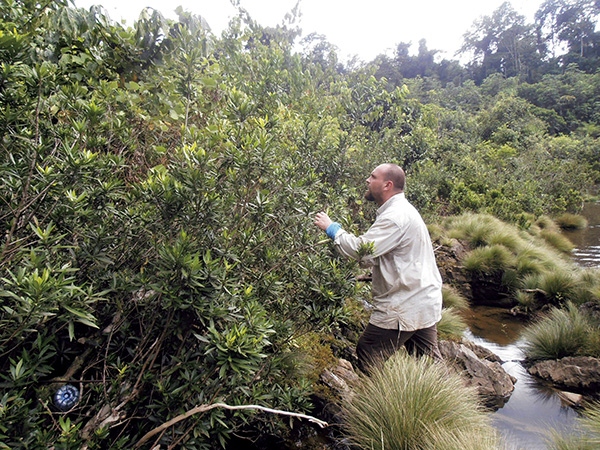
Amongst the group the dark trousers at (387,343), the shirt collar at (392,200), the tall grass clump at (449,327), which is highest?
the shirt collar at (392,200)

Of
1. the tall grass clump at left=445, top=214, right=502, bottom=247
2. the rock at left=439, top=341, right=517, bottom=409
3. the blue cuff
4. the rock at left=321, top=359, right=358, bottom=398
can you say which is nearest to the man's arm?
the blue cuff

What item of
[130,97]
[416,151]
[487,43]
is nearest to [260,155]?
[130,97]

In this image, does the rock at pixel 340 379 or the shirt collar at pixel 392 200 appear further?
the rock at pixel 340 379

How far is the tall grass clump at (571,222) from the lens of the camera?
1670cm

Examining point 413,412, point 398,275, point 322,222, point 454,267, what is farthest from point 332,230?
point 454,267

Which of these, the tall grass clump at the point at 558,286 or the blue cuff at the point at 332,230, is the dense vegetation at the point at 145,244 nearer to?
the blue cuff at the point at 332,230

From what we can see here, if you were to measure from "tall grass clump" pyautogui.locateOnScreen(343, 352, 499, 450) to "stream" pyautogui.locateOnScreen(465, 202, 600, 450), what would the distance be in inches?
15.4

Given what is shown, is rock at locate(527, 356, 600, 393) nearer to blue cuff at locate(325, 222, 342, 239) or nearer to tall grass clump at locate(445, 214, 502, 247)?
blue cuff at locate(325, 222, 342, 239)

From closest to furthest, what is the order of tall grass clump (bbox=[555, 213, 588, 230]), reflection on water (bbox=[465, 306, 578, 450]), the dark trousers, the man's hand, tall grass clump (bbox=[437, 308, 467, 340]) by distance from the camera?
the man's hand < the dark trousers < reflection on water (bbox=[465, 306, 578, 450]) < tall grass clump (bbox=[437, 308, 467, 340]) < tall grass clump (bbox=[555, 213, 588, 230])

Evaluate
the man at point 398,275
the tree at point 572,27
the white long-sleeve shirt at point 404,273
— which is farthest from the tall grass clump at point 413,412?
the tree at point 572,27

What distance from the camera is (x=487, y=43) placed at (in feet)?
207

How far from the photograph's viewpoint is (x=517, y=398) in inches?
187

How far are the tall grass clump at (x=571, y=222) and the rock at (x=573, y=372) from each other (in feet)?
47.7

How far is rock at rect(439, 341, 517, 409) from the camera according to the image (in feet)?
14.8
